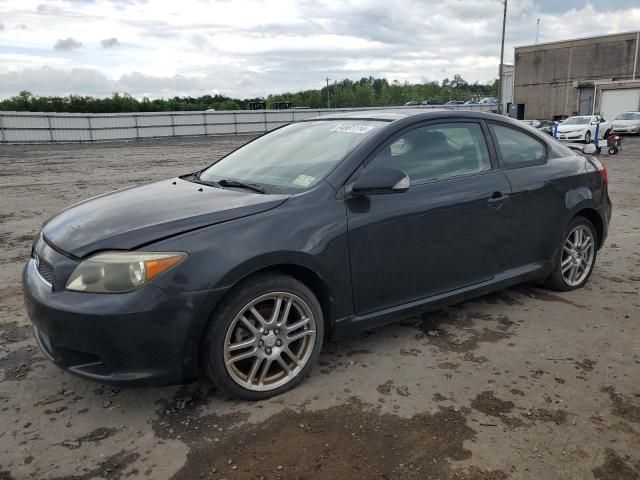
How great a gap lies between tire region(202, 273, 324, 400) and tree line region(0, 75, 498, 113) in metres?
55.3

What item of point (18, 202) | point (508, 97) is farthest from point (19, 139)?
point (508, 97)

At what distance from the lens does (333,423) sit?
2.89 m

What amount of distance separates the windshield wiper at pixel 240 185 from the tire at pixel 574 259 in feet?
8.78

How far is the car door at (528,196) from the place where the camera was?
419 centimetres

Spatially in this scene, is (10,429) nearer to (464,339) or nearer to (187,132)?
(464,339)

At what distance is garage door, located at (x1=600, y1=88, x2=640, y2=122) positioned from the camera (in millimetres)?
45875

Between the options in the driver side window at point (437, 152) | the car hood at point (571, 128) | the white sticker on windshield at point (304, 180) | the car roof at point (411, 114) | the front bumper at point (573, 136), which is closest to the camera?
the white sticker on windshield at point (304, 180)

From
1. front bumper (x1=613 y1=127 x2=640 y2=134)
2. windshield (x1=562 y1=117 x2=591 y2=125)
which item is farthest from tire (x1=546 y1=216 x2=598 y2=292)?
front bumper (x1=613 y1=127 x2=640 y2=134)

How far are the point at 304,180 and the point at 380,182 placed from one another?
50cm

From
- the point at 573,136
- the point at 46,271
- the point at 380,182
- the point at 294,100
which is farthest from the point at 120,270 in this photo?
the point at 294,100

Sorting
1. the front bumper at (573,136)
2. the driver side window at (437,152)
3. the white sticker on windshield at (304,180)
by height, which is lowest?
the front bumper at (573,136)

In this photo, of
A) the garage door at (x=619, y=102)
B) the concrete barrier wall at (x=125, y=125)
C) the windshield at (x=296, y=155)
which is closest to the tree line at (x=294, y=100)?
the concrete barrier wall at (x=125, y=125)

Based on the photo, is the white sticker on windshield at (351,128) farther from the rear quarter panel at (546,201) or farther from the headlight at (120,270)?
the headlight at (120,270)

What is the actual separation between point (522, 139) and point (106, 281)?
3357 millimetres
